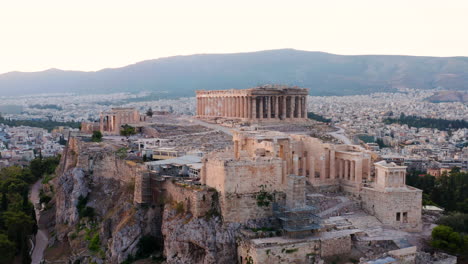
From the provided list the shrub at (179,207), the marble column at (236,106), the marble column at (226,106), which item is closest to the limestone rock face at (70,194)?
the shrub at (179,207)

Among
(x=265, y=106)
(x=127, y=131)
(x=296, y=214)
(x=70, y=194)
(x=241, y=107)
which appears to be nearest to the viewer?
(x=296, y=214)

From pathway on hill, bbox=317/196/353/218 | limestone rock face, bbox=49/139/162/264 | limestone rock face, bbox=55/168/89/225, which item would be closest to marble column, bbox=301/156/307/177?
pathway on hill, bbox=317/196/353/218

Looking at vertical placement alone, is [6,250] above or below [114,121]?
below

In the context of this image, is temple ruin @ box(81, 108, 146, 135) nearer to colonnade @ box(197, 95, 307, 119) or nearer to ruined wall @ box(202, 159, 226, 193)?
colonnade @ box(197, 95, 307, 119)

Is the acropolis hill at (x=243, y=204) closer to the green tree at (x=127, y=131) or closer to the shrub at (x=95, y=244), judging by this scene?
the shrub at (x=95, y=244)

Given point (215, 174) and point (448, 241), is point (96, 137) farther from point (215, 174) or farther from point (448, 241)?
point (448, 241)

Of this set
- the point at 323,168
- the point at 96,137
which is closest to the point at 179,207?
the point at 323,168

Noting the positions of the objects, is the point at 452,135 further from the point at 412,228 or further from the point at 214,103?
the point at 412,228
